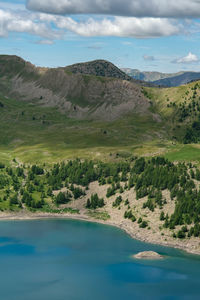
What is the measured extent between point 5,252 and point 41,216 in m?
34.0

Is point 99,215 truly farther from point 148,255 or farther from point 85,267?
point 85,267

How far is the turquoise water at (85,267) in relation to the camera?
302ft

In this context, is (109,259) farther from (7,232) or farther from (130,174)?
(130,174)

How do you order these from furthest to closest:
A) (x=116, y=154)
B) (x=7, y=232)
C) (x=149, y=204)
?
(x=116, y=154) < (x=149, y=204) < (x=7, y=232)

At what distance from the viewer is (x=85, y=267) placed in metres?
106

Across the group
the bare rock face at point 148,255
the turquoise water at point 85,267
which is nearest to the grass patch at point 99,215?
the turquoise water at point 85,267

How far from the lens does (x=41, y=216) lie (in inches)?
5871

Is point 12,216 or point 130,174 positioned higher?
point 130,174

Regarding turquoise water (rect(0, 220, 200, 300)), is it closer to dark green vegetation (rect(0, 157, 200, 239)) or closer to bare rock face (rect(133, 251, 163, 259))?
bare rock face (rect(133, 251, 163, 259))

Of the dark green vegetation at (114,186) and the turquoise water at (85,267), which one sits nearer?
the turquoise water at (85,267)

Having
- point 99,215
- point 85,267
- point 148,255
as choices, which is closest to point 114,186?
point 99,215

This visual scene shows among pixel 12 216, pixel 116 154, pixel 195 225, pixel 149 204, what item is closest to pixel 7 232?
pixel 12 216

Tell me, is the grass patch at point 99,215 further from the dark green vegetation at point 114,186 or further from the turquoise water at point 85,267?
the turquoise water at point 85,267

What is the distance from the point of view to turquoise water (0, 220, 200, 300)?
92.1m
